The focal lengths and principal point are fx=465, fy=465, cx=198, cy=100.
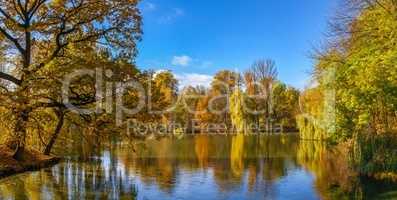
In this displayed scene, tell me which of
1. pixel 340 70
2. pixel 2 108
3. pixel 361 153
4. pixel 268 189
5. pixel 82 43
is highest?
pixel 82 43

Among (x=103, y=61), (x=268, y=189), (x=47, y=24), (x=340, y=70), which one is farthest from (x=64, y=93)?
(x=340, y=70)

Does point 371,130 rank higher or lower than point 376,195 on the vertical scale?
higher

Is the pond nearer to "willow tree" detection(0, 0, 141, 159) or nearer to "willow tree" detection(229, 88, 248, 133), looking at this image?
"willow tree" detection(0, 0, 141, 159)

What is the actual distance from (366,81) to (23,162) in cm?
1477

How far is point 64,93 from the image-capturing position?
1714 cm

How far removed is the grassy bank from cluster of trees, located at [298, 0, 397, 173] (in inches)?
526

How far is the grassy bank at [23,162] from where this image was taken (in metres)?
18.8

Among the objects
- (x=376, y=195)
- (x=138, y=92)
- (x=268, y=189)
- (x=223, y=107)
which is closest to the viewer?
(x=376, y=195)

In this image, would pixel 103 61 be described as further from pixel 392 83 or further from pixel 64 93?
pixel 392 83

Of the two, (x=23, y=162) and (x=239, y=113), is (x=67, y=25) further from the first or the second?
(x=239, y=113)

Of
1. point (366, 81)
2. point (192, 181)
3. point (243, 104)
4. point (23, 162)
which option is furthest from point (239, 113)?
point (366, 81)

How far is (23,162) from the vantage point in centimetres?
2072

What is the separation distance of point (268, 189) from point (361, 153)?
12.7 feet

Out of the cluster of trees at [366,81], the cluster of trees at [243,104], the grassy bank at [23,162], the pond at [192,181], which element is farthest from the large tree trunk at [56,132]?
the cluster of trees at [243,104]
